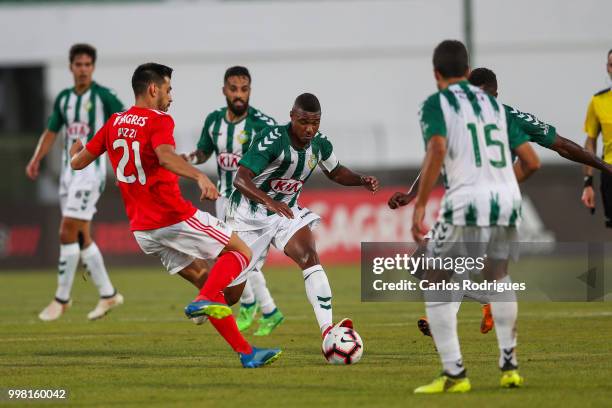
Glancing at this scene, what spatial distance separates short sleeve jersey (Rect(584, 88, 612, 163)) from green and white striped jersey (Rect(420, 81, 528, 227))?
469 centimetres

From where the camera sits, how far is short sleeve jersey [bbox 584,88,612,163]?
473 inches

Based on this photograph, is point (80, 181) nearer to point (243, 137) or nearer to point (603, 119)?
point (243, 137)

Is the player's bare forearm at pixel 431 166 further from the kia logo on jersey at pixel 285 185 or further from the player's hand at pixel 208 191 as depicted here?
the kia logo on jersey at pixel 285 185

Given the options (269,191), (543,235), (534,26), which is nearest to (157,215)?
(269,191)

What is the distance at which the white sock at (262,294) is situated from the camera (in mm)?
11922

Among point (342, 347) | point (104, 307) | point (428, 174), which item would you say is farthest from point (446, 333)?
point (104, 307)

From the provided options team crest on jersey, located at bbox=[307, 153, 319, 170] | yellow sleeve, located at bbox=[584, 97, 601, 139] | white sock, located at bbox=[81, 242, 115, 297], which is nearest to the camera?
team crest on jersey, located at bbox=[307, 153, 319, 170]

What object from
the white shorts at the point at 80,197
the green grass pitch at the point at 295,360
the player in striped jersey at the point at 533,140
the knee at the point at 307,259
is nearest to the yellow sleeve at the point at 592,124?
the green grass pitch at the point at 295,360

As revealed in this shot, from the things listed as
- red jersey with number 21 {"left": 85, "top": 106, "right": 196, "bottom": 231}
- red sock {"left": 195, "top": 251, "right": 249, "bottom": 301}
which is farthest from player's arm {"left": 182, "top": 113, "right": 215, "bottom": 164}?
red sock {"left": 195, "top": 251, "right": 249, "bottom": 301}

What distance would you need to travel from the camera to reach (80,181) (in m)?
13.5

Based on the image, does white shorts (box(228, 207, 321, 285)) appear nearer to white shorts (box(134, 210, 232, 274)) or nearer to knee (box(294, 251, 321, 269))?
knee (box(294, 251, 321, 269))

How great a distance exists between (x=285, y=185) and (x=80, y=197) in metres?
4.00

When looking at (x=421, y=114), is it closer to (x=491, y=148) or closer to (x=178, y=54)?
(x=491, y=148)

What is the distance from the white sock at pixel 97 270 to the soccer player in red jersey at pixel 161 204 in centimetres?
432
